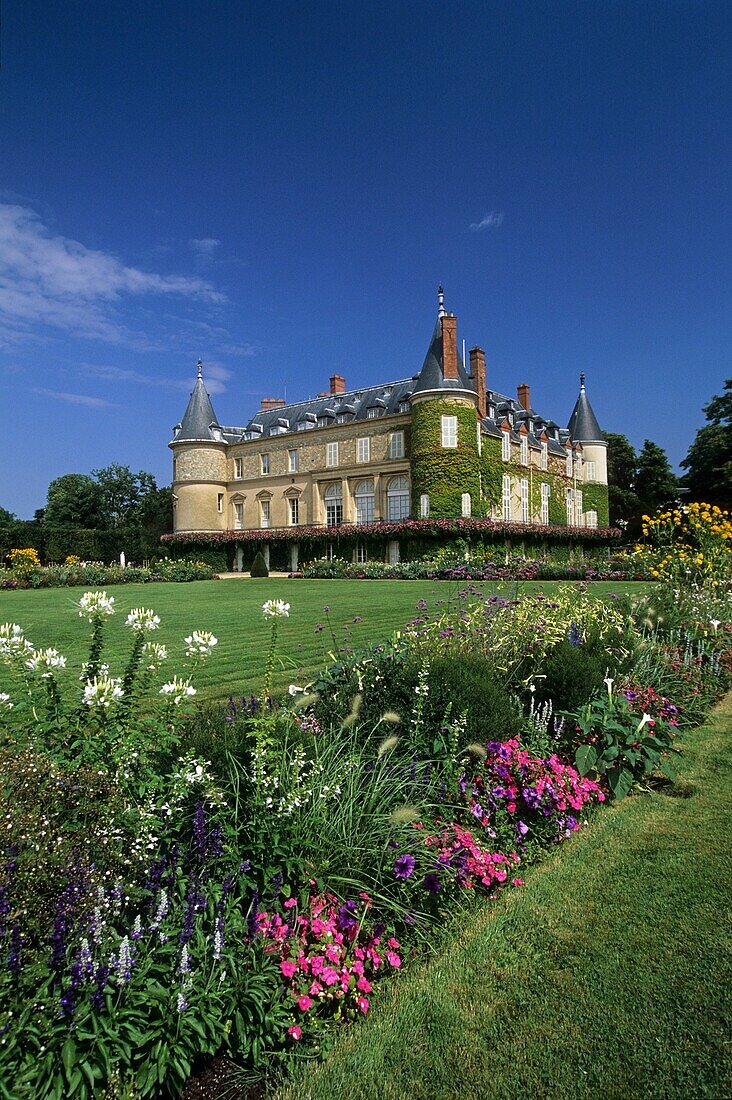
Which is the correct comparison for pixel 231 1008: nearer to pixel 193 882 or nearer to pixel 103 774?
pixel 193 882

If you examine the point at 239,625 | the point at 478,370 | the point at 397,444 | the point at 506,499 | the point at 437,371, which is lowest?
the point at 239,625

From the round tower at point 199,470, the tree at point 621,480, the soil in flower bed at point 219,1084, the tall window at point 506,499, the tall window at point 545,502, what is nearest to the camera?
the soil in flower bed at point 219,1084

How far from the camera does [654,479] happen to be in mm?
48875

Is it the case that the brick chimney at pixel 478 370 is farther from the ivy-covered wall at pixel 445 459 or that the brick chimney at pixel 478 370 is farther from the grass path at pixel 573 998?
the grass path at pixel 573 998

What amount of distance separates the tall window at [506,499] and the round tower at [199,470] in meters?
19.6

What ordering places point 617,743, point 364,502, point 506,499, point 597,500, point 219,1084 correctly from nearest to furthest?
1. point 219,1084
2. point 617,743
3. point 506,499
4. point 364,502
5. point 597,500

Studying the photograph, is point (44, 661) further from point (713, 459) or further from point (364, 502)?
point (713, 459)

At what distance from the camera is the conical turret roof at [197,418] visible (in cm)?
4497

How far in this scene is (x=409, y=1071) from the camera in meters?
→ 2.15

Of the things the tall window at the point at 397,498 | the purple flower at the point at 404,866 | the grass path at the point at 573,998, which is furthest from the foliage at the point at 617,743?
the tall window at the point at 397,498

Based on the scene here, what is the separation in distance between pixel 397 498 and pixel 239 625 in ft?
85.6

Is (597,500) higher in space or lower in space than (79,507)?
lower

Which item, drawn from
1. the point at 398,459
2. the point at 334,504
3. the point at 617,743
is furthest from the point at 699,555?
the point at 334,504

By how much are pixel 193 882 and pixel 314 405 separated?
4267cm
